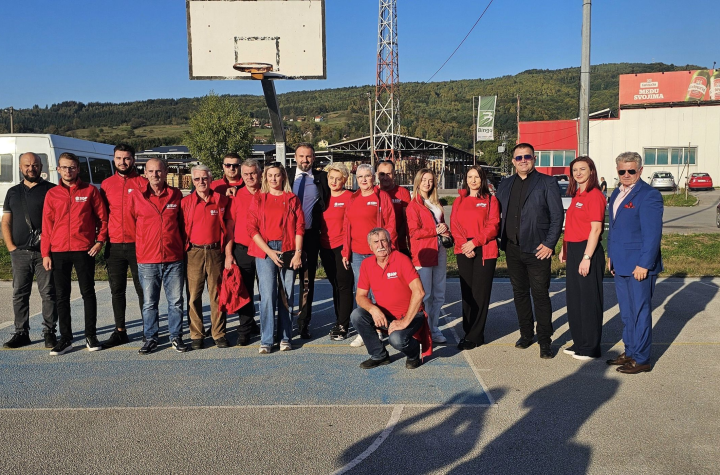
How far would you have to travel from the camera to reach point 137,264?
6.32m

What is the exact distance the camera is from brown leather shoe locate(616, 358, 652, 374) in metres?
5.48

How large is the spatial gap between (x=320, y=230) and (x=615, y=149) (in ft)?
155

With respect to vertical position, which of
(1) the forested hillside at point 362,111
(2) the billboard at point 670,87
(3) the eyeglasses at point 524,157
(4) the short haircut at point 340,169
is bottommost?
(4) the short haircut at point 340,169

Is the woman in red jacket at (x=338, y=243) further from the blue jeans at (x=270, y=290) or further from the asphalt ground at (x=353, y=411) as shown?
the blue jeans at (x=270, y=290)

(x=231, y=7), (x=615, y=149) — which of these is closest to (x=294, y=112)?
(x=615, y=149)

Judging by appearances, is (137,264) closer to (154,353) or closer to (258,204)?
(154,353)

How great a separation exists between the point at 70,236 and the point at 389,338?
3.49 meters

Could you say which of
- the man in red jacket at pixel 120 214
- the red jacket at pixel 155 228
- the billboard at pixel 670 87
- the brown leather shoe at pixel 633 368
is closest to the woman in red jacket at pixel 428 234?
the brown leather shoe at pixel 633 368

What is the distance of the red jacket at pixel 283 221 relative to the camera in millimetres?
6184

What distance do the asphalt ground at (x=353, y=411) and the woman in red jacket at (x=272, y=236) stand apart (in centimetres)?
49

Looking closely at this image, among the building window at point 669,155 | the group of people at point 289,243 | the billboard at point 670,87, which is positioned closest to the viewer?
the group of people at point 289,243

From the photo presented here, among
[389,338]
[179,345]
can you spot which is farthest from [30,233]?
[389,338]

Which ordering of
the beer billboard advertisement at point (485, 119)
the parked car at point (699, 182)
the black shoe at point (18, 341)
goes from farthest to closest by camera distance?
the beer billboard advertisement at point (485, 119) < the parked car at point (699, 182) < the black shoe at point (18, 341)

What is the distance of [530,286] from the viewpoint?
20.6 ft
